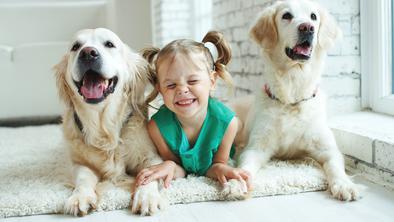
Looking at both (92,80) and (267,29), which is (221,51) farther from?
(92,80)

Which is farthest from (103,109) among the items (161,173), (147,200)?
(147,200)

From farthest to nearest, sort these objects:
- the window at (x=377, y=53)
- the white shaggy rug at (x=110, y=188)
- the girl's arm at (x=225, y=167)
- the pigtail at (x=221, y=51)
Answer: the window at (x=377, y=53), the pigtail at (x=221, y=51), the girl's arm at (x=225, y=167), the white shaggy rug at (x=110, y=188)

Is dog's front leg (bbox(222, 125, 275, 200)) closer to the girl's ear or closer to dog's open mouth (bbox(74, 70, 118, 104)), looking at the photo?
the girl's ear

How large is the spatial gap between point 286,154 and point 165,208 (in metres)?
0.70

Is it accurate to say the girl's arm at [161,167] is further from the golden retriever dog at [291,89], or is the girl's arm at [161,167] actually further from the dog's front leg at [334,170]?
the dog's front leg at [334,170]

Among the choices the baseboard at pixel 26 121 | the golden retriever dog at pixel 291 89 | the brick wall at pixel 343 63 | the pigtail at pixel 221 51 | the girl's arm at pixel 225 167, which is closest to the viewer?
the girl's arm at pixel 225 167

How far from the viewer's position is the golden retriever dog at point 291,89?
1861 mm

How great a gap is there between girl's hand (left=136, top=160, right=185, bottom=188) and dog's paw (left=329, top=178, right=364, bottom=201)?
57 centimetres

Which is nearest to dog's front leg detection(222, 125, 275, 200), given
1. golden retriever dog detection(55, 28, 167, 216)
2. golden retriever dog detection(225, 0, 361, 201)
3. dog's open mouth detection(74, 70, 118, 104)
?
golden retriever dog detection(225, 0, 361, 201)

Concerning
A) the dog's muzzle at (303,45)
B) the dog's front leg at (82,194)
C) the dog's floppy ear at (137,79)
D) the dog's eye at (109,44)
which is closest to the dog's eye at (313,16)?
the dog's muzzle at (303,45)

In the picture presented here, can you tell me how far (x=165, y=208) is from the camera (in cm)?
153

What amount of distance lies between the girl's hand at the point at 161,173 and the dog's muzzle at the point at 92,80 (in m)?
0.30

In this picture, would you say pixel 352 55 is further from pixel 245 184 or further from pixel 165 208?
pixel 165 208

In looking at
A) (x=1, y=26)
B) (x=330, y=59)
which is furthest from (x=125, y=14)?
(x=330, y=59)
